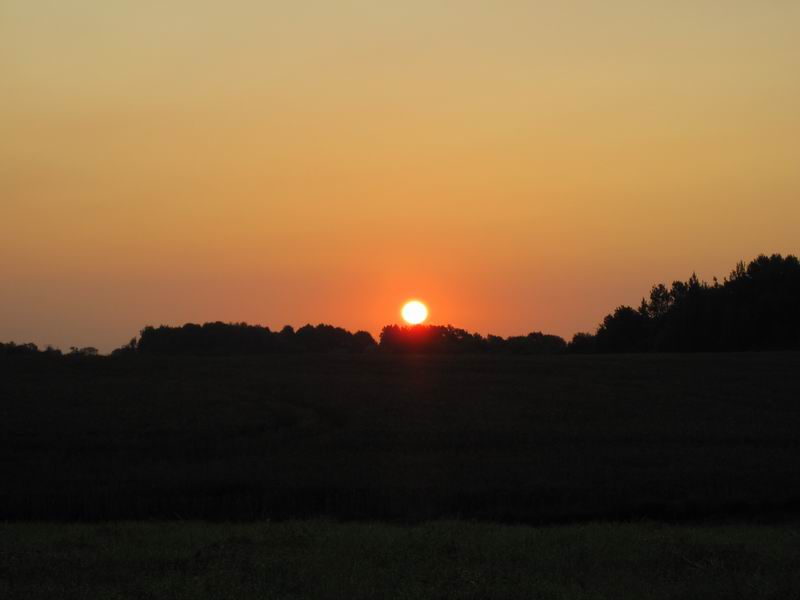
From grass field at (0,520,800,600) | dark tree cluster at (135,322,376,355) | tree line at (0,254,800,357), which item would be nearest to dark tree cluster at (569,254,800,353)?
tree line at (0,254,800,357)

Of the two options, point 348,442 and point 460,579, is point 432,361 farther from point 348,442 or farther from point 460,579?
point 460,579

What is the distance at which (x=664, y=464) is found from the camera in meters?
24.2

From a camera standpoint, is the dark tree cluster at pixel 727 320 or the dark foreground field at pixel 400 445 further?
the dark tree cluster at pixel 727 320

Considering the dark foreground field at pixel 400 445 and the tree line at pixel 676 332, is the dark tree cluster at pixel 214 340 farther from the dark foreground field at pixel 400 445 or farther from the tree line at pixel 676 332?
the dark foreground field at pixel 400 445

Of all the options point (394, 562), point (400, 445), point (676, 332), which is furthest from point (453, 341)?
point (394, 562)

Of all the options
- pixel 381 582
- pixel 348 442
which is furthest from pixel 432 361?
pixel 381 582

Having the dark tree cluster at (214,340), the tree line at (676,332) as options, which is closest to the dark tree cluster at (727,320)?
the tree line at (676,332)

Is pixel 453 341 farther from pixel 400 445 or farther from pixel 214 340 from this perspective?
pixel 400 445

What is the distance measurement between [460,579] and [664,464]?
13.5m

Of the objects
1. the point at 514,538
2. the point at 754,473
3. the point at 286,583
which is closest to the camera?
the point at 286,583

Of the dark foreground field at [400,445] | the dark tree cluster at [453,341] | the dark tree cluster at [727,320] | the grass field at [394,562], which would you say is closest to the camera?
the grass field at [394,562]

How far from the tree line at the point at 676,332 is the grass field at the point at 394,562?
54224 millimetres

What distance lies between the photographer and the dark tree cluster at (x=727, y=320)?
83.8 m

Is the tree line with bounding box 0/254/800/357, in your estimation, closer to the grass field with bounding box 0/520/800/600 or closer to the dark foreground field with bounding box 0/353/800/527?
the dark foreground field with bounding box 0/353/800/527
